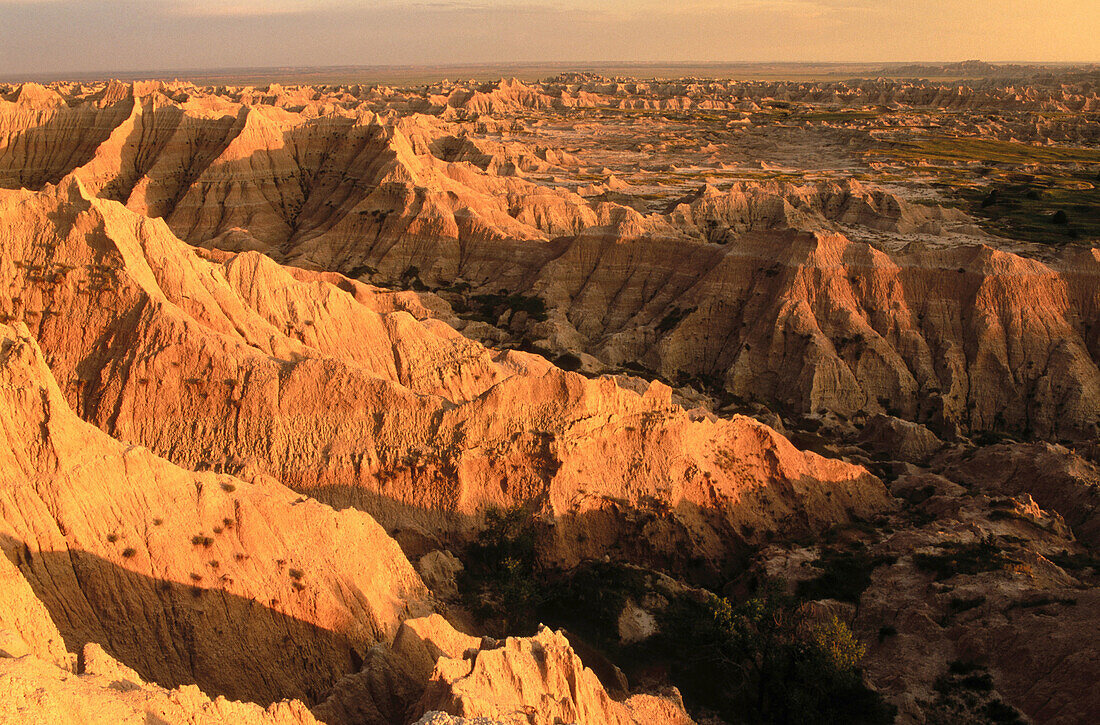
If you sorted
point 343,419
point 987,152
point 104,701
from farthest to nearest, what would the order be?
point 987,152, point 343,419, point 104,701

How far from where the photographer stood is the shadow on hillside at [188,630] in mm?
15492

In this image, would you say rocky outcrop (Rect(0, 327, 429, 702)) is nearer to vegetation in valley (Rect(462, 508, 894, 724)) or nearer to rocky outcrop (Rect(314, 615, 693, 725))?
rocky outcrop (Rect(314, 615, 693, 725))

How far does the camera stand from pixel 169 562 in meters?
16.7

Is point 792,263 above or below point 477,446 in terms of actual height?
above

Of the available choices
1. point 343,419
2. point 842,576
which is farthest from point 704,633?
point 343,419

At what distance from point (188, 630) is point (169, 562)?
4.51 ft

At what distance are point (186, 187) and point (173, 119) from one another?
9187 mm

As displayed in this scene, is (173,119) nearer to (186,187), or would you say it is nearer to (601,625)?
(186,187)

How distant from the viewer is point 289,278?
107 feet

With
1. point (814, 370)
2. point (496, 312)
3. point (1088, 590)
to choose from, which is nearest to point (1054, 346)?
point (814, 370)

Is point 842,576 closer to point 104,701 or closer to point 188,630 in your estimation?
point 188,630

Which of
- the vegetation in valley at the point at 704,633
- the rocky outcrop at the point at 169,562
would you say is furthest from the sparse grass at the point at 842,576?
the rocky outcrop at the point at 169,562

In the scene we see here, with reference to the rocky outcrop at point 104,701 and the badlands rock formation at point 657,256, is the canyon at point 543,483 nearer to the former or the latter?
the rocky outcrop at point 104,701

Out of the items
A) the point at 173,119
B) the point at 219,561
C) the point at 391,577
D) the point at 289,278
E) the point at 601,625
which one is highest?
the point at 173,119
